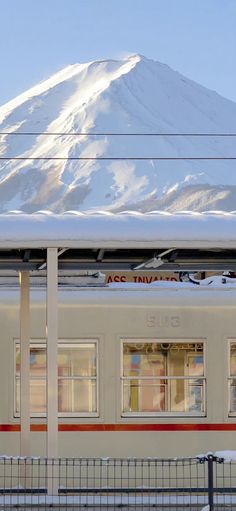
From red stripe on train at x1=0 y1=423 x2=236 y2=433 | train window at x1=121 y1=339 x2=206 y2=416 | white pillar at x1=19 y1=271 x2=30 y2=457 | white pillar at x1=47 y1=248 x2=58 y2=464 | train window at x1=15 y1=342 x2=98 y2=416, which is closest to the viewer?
white pillar at x1=47 y1=248 x2=58 y2=464

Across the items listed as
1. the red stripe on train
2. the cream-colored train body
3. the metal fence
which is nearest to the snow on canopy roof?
the metal fence

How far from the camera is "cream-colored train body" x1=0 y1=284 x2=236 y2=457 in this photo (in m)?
13.0

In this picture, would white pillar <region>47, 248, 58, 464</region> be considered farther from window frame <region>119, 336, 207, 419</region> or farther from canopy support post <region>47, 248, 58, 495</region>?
window frame <region>119, 336, 207, 419</region>

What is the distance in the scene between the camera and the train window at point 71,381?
13.1 meters

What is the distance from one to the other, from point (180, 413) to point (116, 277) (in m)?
2.78

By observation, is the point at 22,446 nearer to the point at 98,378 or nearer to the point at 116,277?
the point at 98,378

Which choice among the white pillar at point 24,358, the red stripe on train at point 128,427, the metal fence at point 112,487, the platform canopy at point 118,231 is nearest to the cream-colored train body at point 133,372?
the red stripe on train at point 128,427

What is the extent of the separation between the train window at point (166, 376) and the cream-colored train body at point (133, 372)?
1 cm

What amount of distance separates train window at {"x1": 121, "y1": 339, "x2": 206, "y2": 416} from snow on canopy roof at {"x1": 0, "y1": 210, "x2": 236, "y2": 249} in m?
2.67

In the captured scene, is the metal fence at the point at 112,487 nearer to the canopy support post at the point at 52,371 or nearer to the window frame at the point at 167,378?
the canopy support post at the point at 52,371

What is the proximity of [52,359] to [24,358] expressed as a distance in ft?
5.96

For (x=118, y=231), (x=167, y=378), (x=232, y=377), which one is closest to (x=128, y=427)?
(x=167, y=378)

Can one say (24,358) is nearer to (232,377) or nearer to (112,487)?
(112,487)

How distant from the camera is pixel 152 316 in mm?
13234
